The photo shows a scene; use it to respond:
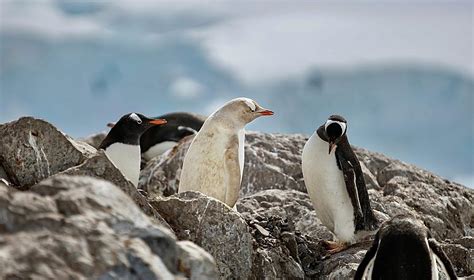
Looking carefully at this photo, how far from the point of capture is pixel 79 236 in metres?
4.65

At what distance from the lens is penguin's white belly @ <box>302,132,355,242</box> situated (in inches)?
410

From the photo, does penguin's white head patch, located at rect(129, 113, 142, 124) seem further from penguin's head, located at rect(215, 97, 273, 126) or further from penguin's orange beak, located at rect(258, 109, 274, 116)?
penguin's orange beak, located at rect(258, 109, 274, 116)

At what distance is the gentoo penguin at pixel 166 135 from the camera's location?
18.0m

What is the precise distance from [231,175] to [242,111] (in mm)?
987

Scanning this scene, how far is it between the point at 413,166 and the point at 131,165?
5.38m

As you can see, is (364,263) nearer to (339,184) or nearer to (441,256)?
(441,256)

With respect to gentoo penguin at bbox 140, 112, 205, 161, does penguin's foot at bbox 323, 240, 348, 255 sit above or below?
below

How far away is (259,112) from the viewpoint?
37.2ft

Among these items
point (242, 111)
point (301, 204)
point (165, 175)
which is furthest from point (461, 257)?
point (165, 175)

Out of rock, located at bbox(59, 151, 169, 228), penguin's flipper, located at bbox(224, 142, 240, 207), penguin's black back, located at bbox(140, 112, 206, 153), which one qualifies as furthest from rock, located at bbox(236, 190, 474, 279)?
penguin's black back, located at bbox(140, 112, 206, 153)

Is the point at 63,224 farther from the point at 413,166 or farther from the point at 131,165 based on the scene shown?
the point at 413,166

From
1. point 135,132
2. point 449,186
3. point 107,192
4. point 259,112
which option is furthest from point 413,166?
point 107,192

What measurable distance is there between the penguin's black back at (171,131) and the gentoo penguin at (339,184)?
7.61 m

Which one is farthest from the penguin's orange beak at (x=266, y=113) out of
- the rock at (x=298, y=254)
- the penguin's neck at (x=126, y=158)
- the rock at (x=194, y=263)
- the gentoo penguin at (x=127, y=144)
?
the rock at (x=194, y=263)
